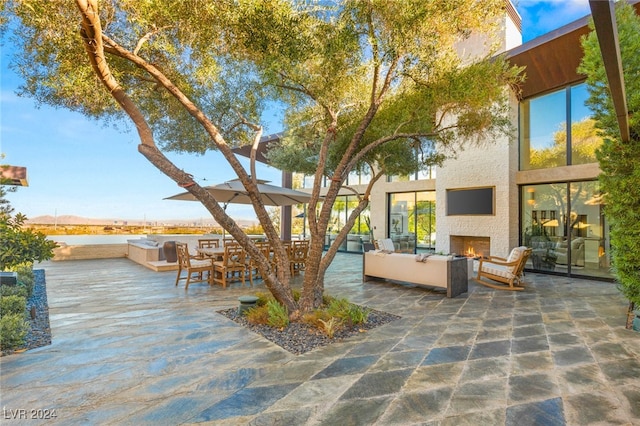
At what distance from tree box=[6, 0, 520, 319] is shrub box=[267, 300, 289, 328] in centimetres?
11

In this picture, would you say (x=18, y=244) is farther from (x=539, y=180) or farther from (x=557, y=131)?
(x=557, y=131)

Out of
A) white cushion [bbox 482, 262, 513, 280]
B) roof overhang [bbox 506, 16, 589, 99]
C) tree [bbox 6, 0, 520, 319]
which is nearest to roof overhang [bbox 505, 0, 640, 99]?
roof overhang [bbox 506, 16, 589, 99]

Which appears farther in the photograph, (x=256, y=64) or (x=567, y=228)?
(x=567, y=228)

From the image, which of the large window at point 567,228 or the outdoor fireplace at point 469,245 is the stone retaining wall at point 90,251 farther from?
the large window at point 567,228

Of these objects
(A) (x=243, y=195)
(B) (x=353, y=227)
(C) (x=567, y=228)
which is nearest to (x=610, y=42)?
(A) (x=243, y=195)

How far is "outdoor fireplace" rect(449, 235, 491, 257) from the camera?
9586 mm

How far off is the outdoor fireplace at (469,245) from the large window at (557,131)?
7.71 ft

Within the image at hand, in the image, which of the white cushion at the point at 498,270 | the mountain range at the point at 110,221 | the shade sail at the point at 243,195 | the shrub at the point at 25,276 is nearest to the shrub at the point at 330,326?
the shade sail at the point at 243,195

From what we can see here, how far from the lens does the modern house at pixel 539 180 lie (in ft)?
25.2

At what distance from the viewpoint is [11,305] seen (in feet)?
12.3

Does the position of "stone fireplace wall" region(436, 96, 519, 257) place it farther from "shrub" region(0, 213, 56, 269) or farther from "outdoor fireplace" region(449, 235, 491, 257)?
"shrub" region(0, 213, 56, 269)

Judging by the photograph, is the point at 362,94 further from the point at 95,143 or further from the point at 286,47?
the point at 95,143

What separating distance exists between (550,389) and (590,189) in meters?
7.23

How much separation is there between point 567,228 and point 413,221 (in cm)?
493
